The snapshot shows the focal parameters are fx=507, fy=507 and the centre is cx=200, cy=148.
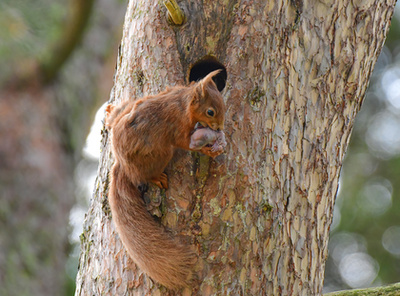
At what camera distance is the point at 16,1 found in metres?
3.30

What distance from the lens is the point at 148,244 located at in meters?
1.74

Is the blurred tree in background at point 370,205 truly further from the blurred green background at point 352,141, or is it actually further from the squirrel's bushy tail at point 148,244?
the squirrel's bushy tail at point 148,244

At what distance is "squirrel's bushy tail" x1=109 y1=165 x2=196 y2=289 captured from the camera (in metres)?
1.72

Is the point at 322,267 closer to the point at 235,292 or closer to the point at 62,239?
the point at 235,292

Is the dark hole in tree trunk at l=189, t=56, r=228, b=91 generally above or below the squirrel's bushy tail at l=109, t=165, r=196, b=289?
above

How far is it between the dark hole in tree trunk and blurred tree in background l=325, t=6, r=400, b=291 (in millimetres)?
3514

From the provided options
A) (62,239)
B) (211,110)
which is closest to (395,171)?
(62,239)

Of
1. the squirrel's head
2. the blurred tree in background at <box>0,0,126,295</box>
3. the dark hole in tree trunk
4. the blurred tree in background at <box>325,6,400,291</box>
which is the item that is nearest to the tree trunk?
the dark hole in tree trunk

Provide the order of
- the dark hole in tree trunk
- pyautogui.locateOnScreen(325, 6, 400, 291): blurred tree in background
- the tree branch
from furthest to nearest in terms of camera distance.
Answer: pyautogui.locateOnScreen(325, 6, 400, 291): blurred tree in background
the tree branch
the dark hole in tree trunk

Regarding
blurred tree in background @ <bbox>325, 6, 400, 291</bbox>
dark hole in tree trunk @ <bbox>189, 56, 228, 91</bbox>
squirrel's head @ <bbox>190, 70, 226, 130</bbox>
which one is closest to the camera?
squirrel's head @ <bbox>190, 70, 226, 130</bbox>

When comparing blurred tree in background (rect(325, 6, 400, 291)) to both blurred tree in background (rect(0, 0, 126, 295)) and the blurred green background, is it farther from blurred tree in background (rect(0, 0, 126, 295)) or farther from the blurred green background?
blurred tree in background (rect(0, 0, 126, 295))

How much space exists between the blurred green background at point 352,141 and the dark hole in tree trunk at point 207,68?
1550mm

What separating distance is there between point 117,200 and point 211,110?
495 mm

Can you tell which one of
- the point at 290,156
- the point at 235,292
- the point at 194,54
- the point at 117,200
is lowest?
the point at 235,292
